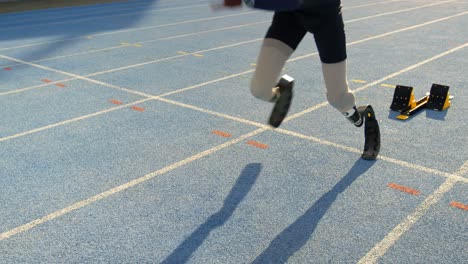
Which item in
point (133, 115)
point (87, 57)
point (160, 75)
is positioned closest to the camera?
point (133, 115)

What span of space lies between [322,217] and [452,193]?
3.46 feet

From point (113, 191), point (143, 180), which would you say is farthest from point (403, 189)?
point (113, 191)

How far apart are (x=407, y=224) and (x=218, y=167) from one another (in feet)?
5.26

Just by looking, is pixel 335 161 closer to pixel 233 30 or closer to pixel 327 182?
pixel 327 182

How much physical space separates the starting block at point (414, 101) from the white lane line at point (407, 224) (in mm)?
1425

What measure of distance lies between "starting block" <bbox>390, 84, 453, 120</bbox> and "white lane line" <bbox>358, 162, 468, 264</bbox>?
1425 millimetres

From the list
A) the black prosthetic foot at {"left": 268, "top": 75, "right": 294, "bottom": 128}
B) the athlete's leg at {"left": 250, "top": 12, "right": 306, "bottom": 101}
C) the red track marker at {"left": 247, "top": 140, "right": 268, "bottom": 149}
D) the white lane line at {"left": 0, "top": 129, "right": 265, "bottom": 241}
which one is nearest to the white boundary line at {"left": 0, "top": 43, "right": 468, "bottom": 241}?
the white lane line at {"left": 0, "top": 129, "right": 265, "bottom": 241}

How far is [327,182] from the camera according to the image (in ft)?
12.1

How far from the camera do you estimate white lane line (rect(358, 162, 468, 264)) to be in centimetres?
279

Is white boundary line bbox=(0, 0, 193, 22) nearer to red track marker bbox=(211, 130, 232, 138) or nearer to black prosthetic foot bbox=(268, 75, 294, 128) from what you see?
Answer: red track marker bbox=(211, 130, 232, 138)

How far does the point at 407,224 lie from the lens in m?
3.11

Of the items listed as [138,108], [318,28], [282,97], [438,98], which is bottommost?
[138,108]

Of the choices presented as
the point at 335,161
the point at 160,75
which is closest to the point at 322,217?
the point at 335,161

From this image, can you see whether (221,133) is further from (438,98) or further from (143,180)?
(438,98)
